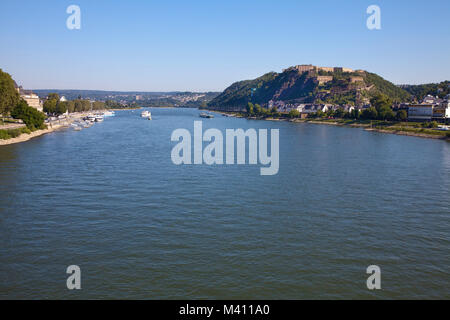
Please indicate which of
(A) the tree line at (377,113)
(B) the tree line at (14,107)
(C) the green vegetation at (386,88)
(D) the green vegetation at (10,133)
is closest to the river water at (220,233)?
(D) the green vegetation at (10,133)

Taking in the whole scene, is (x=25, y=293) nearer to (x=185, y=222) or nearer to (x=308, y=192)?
(x=185, y=222)

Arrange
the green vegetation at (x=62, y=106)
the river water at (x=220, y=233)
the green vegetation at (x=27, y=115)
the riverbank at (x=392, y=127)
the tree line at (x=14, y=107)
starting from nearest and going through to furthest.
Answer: the river water at (x=220, y=233) → the tree line at (x=14, y=107) → the green vegetation at (x=27, y=115) → the riverbank at (x=392, y=127) → the green vegetation at (x=62, y=106)

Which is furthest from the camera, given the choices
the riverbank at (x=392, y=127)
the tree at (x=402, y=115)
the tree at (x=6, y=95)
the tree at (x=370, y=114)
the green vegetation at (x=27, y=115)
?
the tree at (x=370, y=114)

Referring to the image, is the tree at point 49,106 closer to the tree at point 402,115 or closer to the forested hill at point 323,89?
the tree at point 402,115

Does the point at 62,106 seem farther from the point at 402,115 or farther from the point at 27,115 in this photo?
the point at 402,115

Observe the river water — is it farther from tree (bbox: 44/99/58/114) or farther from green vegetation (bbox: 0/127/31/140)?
tree (bbox: 44/99/58/114)

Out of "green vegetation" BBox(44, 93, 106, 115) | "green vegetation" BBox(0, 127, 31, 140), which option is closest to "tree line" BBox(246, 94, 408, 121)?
"green vegetation" BBox(0, 127, 31, 140)
